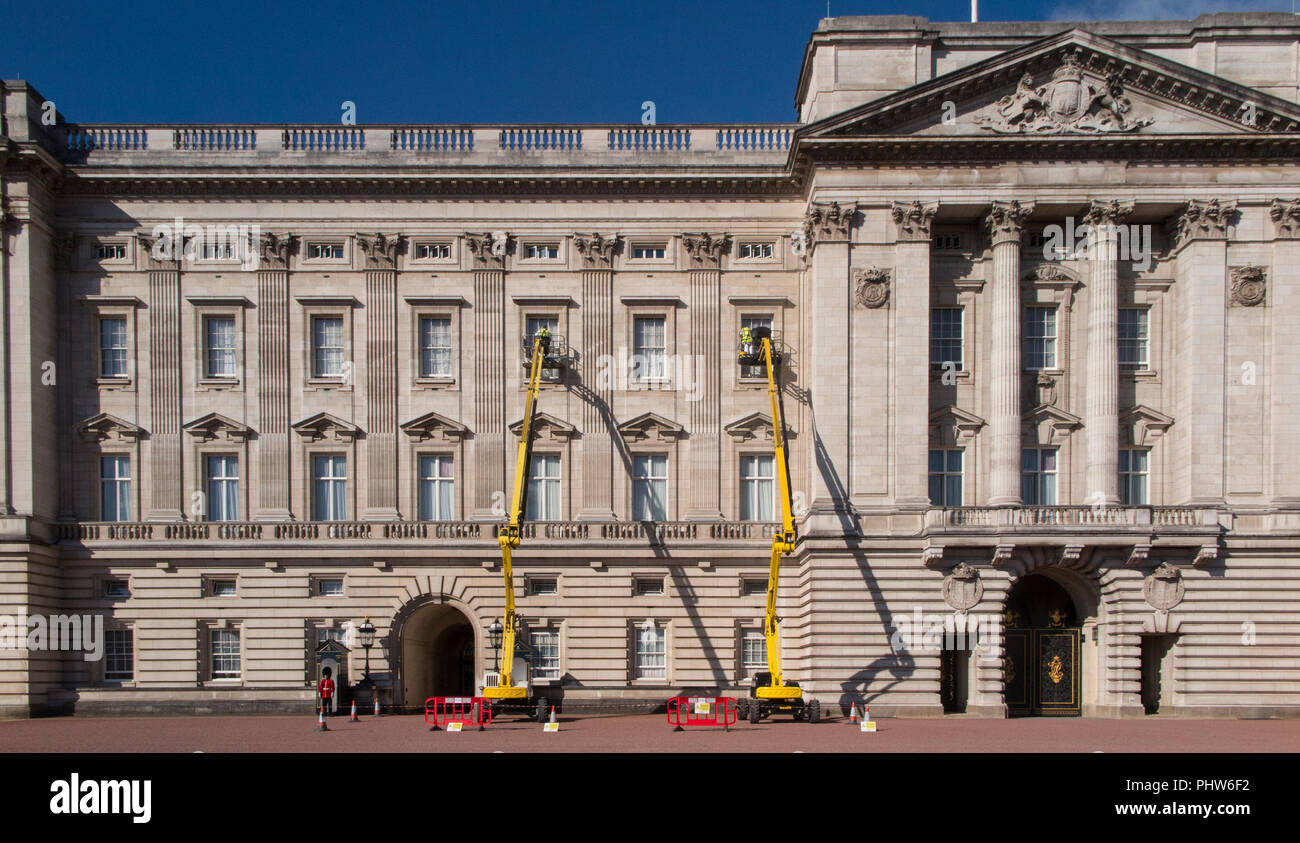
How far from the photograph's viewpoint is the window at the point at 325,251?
141ft

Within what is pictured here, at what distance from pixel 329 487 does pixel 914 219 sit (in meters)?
22.7

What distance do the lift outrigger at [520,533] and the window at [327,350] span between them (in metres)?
6.82

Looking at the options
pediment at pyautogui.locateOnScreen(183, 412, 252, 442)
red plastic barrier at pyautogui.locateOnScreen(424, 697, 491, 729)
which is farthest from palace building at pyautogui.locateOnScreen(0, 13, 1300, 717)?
red plastic barrier at pyautogui.locateOnScreen(424, 697, 491, 729)

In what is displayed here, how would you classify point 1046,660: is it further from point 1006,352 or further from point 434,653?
point 434,653

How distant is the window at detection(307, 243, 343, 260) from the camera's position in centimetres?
4300

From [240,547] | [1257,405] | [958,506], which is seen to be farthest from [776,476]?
[240,547]

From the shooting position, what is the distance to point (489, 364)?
42.8 m

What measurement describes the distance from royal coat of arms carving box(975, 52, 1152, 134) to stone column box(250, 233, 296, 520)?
82.8 feet

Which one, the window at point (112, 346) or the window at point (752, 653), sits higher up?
the window at point (112, 346)

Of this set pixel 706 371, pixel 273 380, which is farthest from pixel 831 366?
pixel 273 380

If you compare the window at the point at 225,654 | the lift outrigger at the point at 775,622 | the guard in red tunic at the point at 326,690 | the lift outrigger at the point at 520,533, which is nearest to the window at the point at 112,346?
the window at the point at 225,654

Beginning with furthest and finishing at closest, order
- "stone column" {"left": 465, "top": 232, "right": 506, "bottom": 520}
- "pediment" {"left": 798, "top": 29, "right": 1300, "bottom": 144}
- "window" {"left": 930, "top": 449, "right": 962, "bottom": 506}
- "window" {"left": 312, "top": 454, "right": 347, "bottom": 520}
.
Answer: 1. "window" {"left": 312, "top": 454, "right": 347, "bottom": 520}
2. "stone column" {"left": 465, "top": 232, "right": 506, "bottom": 520}
3. "window" {"left": 930, "top": 449, "right": 962, "bottom": 506}
4. "pediment" {"left": 798, "top": 29, "right": 1300, "bottom": 144}

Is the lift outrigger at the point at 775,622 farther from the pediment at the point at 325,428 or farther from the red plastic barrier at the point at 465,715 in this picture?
the pediment at the point at 325,428

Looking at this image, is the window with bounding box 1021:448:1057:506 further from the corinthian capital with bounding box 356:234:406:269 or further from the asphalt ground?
the corinthian capital with bounding box 356:234:406:269
